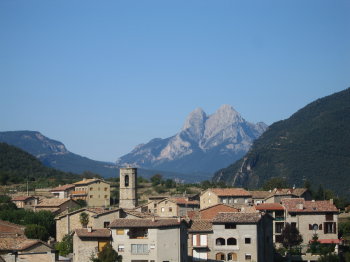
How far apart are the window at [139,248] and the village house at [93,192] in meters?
50.6

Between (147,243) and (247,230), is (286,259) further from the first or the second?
(147,243)

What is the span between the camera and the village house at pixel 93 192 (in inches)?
4257

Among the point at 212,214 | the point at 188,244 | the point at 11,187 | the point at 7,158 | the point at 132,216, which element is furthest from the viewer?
the point at 7,158

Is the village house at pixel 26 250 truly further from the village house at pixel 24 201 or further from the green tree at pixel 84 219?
the village house at pixel 24 201

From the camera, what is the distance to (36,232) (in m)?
70.5

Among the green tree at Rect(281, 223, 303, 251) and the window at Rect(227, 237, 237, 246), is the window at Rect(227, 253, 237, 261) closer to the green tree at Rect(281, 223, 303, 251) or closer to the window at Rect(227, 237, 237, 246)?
the window at Rect(227, 237, 237, 246)

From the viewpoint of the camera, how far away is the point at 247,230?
61.9m

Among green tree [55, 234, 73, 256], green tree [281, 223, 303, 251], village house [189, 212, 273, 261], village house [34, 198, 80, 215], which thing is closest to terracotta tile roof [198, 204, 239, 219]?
green tree [281, 223, 303, 251]

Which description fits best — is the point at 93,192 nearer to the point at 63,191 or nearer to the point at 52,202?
the point at 63,191

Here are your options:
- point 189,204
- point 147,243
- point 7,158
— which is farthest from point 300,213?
point 7,158

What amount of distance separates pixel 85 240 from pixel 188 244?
26.4ft

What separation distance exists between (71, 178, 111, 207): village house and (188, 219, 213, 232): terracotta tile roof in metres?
43.5

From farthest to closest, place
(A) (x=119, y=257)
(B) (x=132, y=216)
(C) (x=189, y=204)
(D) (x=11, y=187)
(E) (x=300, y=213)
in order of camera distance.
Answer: (D) (x=11, y=187) < (C) (x=189, y=204) < (E) (x=300, y=213) < (B) (x=132, y=216) < (A) (x=119, y=257)

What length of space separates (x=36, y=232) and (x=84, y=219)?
181 inches
